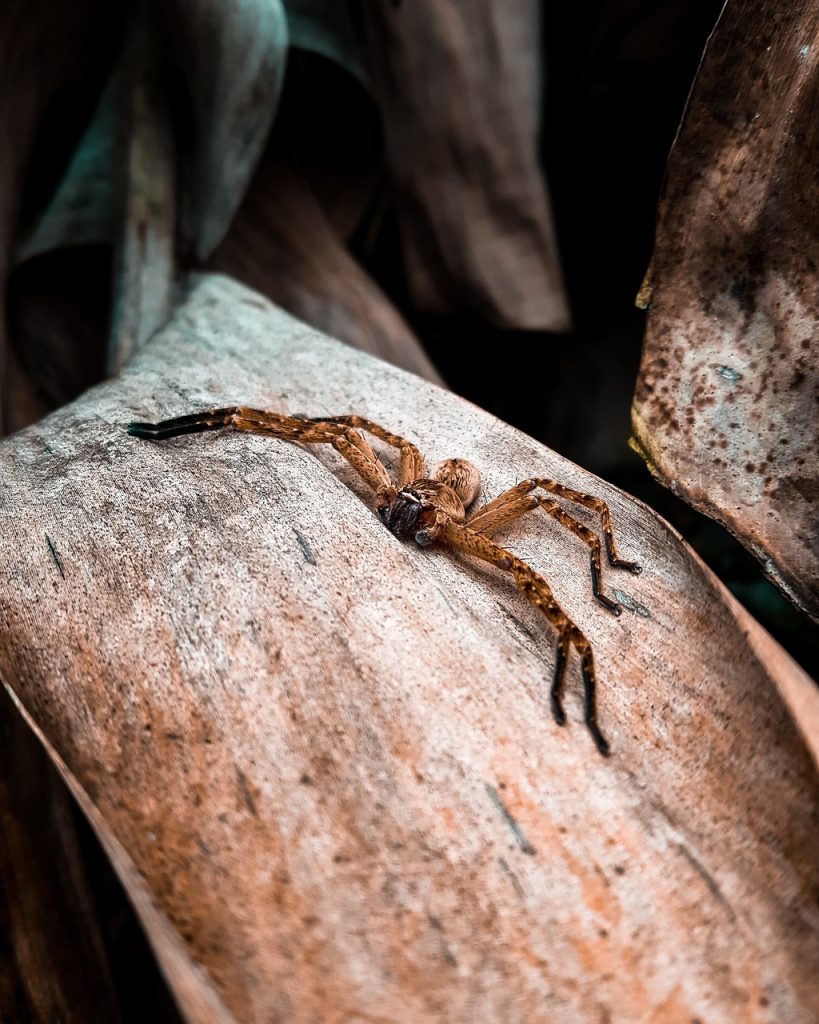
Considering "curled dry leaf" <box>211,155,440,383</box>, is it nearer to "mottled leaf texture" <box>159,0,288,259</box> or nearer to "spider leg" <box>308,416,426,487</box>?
"mottled leaf texture" <box>159,0,288,259</box>

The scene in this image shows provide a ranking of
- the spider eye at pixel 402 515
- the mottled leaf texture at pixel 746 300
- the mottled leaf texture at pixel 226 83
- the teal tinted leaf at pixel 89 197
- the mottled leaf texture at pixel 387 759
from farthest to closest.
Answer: the teal tinted leaf at pixel 89 197 < the mottled leaf texture at pixel 226 83 < the spider eye at pixel 402 515 < the mottled leaf texture at pixel 746 300 < the mottled leaf texture at pixel 387 759

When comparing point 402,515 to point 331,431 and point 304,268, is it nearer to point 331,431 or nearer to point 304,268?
point 331,431

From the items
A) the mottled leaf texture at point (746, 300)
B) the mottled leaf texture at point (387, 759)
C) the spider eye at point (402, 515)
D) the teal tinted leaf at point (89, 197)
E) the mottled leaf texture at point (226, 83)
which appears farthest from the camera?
the teal tinted leaf at point (89, 197)

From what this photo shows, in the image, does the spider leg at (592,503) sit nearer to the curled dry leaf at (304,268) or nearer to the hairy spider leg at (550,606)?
the hairy spider leg at (550,606)

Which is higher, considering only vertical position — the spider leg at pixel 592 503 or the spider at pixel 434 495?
the spider leg at pixel 592 503

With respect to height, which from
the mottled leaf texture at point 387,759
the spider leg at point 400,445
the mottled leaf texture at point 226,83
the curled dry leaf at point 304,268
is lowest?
the mottled leaf texture at point 387,759

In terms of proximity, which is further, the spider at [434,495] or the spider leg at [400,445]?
the spider leg at [400,445]

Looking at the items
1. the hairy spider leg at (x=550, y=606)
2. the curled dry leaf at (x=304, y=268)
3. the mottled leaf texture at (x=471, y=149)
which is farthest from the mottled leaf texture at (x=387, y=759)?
the mottled leaf texture at (x=471, y=149)
